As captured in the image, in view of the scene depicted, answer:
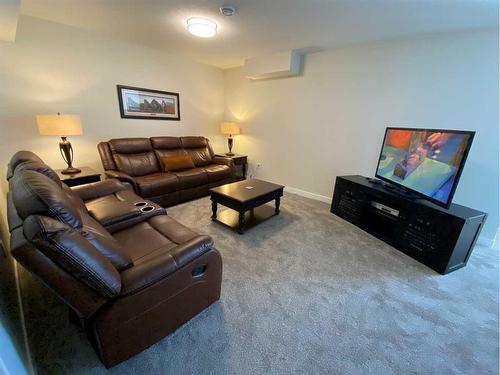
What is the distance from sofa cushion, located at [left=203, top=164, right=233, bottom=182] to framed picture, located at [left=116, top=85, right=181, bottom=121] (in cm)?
125

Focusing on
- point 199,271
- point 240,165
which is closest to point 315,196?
point 240,165

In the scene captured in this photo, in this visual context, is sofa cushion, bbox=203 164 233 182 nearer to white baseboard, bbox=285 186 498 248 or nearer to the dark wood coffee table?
the dark wood coffee table

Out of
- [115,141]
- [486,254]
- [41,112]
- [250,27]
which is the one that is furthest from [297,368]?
[41,112]

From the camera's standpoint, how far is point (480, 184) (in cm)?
243

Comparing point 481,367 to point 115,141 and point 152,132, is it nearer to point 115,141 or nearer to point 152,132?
point 115,141

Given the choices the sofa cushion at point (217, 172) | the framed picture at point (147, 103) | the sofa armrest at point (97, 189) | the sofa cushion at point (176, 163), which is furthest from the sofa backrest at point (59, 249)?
the framed picture at point (147, 103)

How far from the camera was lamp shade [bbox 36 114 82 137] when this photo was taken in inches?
95.0

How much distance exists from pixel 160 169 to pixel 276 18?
267 centimetres

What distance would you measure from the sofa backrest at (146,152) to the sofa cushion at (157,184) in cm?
26

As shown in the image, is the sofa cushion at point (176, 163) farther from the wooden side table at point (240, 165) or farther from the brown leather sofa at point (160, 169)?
the wooden side table at point (240, 165)

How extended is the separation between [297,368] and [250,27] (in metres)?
3.21

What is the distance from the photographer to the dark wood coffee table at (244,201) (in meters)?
2.50

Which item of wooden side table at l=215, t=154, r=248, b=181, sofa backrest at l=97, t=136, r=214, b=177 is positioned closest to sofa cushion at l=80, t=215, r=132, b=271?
sofa backrest at l=97, t=136, r=214, b=177

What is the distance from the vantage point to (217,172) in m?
3.76
